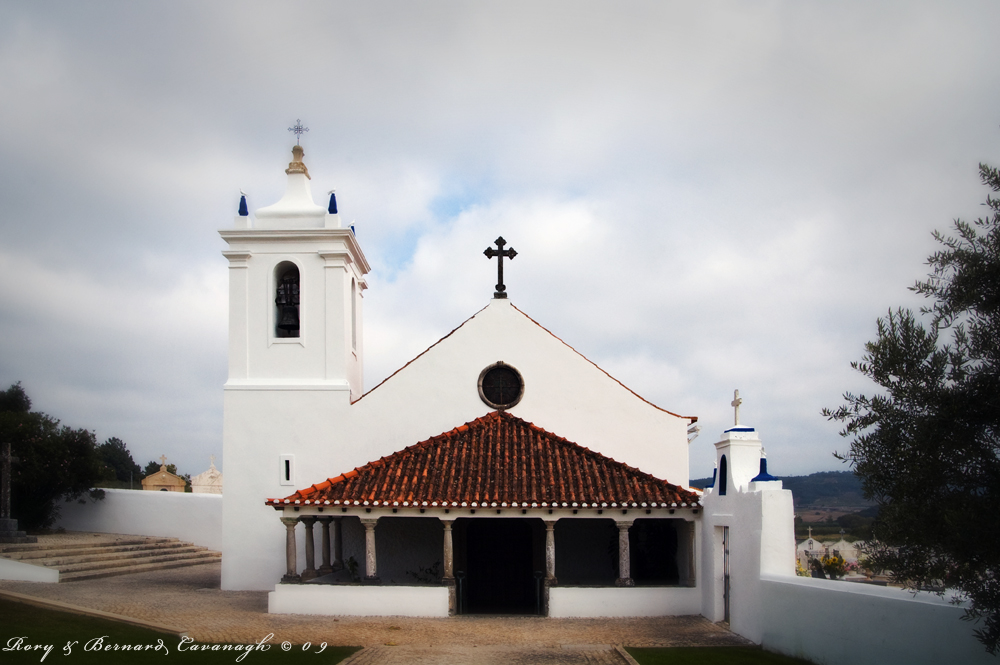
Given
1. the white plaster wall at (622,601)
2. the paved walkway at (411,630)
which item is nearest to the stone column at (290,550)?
the paved walkway at (411,630)

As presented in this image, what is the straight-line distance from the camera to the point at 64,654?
10.8 meters

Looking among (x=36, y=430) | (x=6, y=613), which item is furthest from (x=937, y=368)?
(x=36, y=430)

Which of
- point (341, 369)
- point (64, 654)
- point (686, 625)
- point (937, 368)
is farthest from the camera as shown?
point (341, 369)

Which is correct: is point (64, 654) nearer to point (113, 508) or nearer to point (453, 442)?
point (453, 442)

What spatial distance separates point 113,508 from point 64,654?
60.4 ft

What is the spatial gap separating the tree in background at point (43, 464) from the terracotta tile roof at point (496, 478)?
43.6 ft

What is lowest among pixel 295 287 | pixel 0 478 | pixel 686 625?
pixel 686 625

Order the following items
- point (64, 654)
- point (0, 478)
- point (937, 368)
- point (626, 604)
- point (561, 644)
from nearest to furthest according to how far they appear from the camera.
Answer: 1. point (937, 368)
2. point (64, 654)
3. point (561, 644)
4. point (626, 604)
5. point (0, 478)

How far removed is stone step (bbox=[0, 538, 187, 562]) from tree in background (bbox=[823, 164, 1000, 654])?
18358 millimetres

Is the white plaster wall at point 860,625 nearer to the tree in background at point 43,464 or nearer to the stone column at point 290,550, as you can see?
the stone column at point 290,550

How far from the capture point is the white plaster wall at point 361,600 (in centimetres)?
1564

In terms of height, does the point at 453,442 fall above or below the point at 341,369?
below

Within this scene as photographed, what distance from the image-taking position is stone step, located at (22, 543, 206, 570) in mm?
19234

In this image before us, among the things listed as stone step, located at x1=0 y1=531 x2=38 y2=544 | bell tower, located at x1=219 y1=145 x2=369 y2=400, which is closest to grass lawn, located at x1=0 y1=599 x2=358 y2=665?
bell tower, located at x1=219 y1=145 x2=369 y2=400
